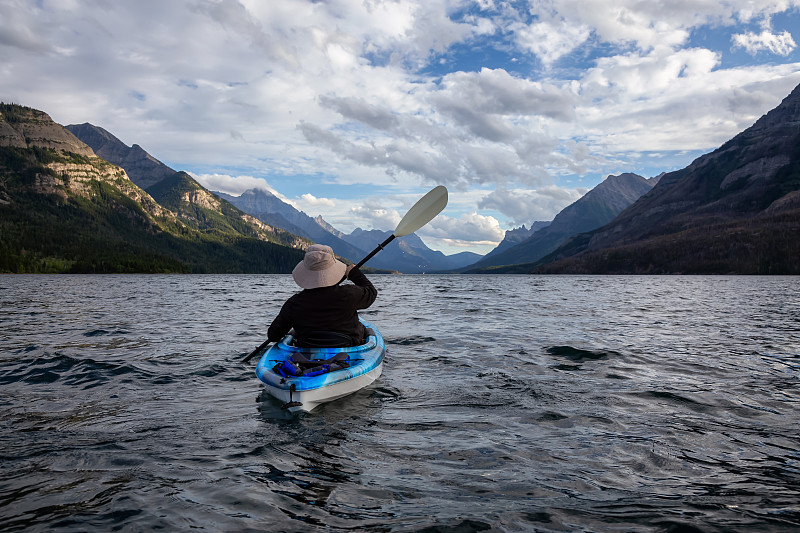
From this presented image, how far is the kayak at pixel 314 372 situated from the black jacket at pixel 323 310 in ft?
1.59

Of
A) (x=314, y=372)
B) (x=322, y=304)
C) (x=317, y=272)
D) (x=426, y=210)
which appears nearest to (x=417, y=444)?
(x=314, y=372)

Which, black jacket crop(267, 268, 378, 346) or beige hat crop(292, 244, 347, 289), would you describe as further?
black jacket crop(267, 268, 378, 346)

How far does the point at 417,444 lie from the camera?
715 cm

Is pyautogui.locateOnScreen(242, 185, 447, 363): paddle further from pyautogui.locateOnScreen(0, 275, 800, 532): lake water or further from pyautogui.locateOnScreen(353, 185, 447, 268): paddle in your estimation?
pyautogui.locateOnScreen(0, 275, 800, 532): lake water

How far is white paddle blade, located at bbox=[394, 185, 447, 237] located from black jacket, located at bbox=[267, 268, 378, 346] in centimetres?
611

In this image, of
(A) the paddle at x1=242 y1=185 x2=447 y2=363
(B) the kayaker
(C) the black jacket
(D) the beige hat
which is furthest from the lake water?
(A) the paddle at x1=242 y1=185 x2=447 y2=363

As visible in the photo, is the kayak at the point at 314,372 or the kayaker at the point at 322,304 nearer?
the kayak at the point at 314,372

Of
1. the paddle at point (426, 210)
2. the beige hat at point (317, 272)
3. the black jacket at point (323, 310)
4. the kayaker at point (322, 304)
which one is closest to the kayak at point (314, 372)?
the kayaker at point (322, 304)

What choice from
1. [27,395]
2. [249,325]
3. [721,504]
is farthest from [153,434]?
[249,325]

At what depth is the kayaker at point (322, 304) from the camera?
9578 millimetres

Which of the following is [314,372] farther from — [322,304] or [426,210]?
[426,210]

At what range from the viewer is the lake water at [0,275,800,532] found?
188 inches

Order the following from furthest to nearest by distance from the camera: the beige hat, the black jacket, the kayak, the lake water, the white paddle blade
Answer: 1. the white paddle blade
2. the black jacket
3. the beige hat
4. the kayak
5. the lake water

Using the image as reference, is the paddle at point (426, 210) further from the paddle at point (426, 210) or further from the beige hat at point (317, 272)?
the beige hat at point (317, 272)
